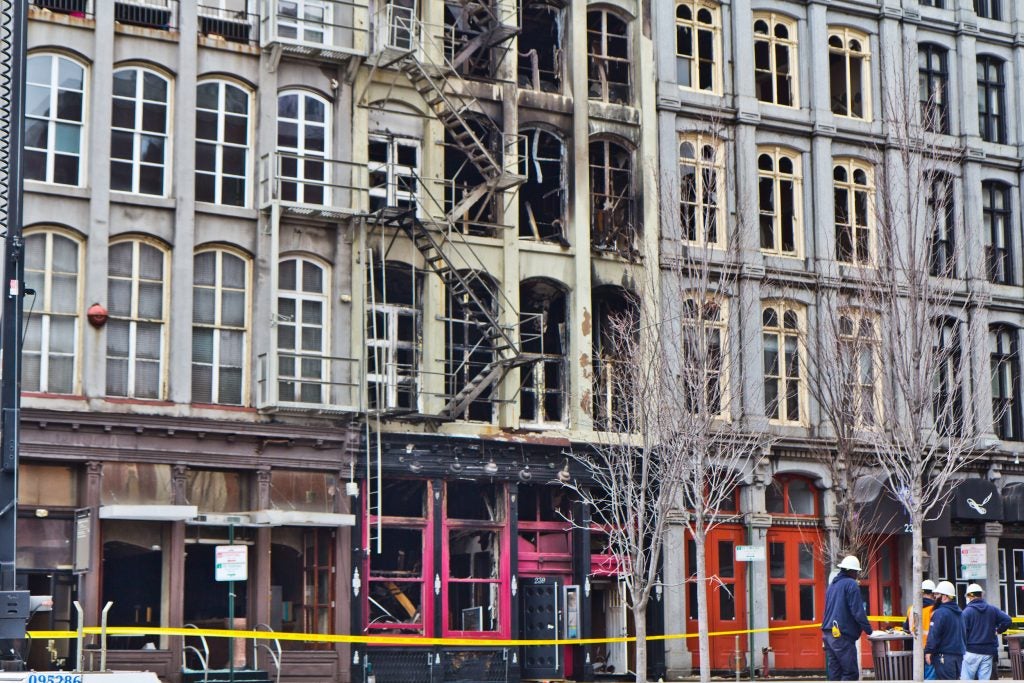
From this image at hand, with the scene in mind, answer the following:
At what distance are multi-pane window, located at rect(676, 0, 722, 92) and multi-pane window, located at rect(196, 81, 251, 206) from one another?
416 inches

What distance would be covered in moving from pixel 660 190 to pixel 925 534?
971 cm

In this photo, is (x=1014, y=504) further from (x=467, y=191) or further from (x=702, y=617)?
(x=467, y=191)

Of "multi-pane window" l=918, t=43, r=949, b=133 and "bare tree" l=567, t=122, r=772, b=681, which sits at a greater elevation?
"multi-pane window" l=918, t=43, r=949, b=133

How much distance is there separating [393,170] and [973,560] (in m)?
15.7

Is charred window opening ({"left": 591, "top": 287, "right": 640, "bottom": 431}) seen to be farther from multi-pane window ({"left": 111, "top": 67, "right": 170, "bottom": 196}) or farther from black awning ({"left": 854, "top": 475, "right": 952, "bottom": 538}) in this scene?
multi-pane window ({"left": 111, "top": 67, "right": 170, "bottom": 196})

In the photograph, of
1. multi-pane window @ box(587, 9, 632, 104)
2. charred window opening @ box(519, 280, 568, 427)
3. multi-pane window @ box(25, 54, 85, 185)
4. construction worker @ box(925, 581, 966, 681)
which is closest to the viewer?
construction worker @ box(925, 581, 966, 681)

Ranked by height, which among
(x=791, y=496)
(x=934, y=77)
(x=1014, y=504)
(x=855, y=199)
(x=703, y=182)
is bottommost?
(x=1014, y=504)

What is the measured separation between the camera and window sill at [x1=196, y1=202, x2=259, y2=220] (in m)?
33.0

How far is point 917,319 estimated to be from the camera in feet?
101

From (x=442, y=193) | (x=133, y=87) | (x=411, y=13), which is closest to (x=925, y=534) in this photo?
(x=442, y=193)

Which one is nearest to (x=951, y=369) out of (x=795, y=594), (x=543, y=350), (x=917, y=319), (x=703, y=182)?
(x=795, y=594)

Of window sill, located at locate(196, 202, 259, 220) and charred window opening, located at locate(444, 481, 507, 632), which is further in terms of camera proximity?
charred window opening, located at locate(444, 481, 507, 632)

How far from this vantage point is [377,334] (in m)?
35.0

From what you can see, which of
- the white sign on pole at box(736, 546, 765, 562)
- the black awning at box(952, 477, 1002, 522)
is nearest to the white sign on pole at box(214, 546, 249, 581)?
the white sign on pole at box(736, 546, 765, 562)
